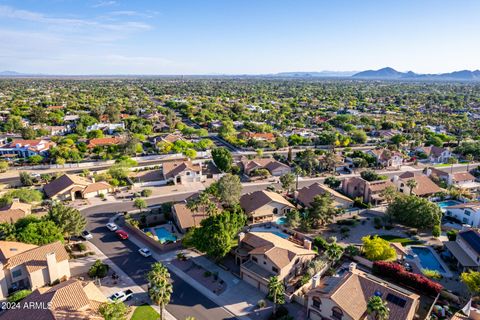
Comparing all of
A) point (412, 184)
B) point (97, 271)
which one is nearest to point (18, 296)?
point (97, 271)

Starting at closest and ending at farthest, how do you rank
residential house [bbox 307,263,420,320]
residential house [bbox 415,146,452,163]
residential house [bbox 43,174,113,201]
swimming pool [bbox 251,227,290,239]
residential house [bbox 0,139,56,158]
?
residential house [bbox 307,263,420,320] < swimming pool [bbox 251,227,290,239] < residential house [bbox 43,174,113,201] < residential house [bbox 0,139,56,158] < residential house [bbox 415,146,452,163]

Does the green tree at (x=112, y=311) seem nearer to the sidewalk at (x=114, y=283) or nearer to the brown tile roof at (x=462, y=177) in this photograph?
the sidewalk at (x=114, y=283)

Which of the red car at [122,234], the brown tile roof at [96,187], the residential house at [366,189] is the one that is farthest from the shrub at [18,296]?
the residential house at [366,189]

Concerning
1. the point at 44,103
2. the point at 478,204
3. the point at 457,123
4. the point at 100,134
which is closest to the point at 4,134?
the point at 100,134

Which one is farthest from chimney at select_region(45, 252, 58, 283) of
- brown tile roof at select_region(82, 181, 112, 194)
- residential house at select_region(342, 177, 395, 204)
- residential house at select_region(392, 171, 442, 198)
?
residential house at select_region(392, 171, 442, 198)

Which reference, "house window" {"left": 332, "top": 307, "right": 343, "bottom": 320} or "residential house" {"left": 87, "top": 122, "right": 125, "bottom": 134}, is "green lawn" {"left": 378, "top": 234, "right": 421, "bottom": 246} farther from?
"residential house" {"left": 87, "top": 122, "right": 125, "bottom": 134}

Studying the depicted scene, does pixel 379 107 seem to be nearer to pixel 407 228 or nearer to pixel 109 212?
pixel 407 228
